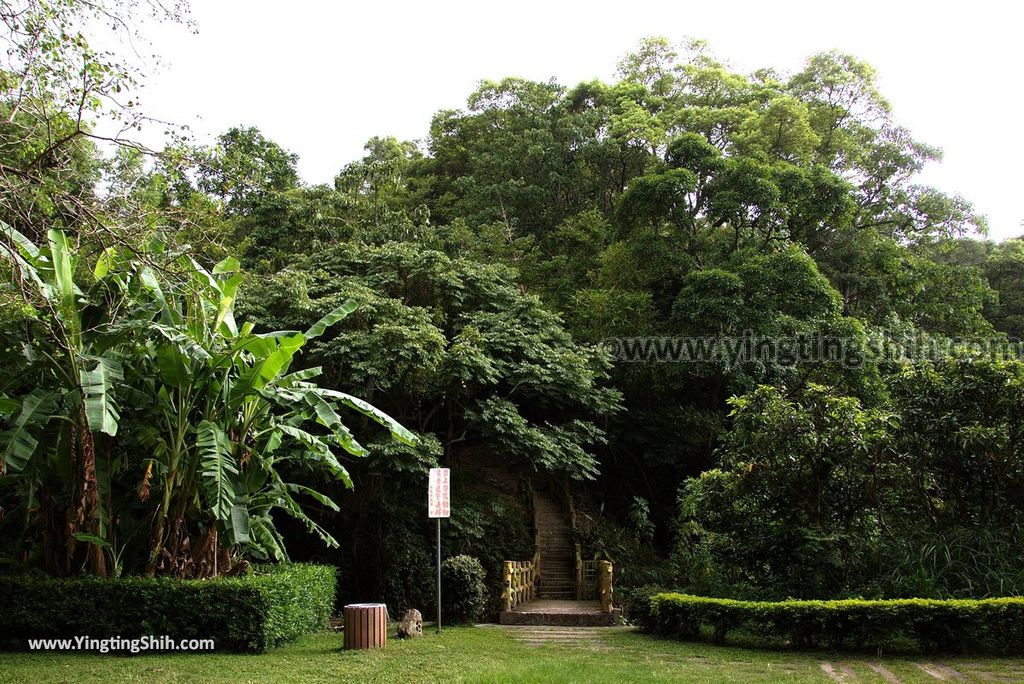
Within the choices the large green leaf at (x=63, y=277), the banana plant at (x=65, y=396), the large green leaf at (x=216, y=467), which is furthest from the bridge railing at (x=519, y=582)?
the large green leaf at (x=63, y=277)

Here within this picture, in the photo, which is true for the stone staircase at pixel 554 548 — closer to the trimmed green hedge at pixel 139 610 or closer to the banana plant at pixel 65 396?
the trimmed green hedge at pixel 139 610

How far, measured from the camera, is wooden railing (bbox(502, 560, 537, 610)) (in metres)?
13.3

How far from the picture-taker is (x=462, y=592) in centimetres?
1248

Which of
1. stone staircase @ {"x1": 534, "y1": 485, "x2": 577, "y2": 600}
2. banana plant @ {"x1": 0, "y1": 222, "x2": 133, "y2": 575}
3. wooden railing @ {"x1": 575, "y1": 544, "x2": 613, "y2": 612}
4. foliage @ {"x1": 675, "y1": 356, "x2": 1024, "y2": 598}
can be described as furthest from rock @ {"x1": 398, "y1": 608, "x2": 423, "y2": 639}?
stone staircase @ {"x1": 534, "y1": 485, "x2": 577, "y2": 600}

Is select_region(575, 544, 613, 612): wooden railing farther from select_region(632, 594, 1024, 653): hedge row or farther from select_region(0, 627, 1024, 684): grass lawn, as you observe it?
select_region(0, 627, 1024, 684): grass lawn

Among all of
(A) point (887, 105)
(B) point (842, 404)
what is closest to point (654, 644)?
(B) point (842, 404)

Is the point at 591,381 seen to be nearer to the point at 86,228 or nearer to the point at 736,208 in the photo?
the point at 736,208

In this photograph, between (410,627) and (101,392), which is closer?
(101,392)

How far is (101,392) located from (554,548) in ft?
37.3

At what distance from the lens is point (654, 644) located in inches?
386

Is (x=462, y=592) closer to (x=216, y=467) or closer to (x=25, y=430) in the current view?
(x=216, y=467)

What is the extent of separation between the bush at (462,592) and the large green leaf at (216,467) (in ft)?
15.0

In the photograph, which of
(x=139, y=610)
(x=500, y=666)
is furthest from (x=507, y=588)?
(x=139, y=610)

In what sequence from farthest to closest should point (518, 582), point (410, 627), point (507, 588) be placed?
point (518, 582) → point (507, 588) → point (410, 627)
